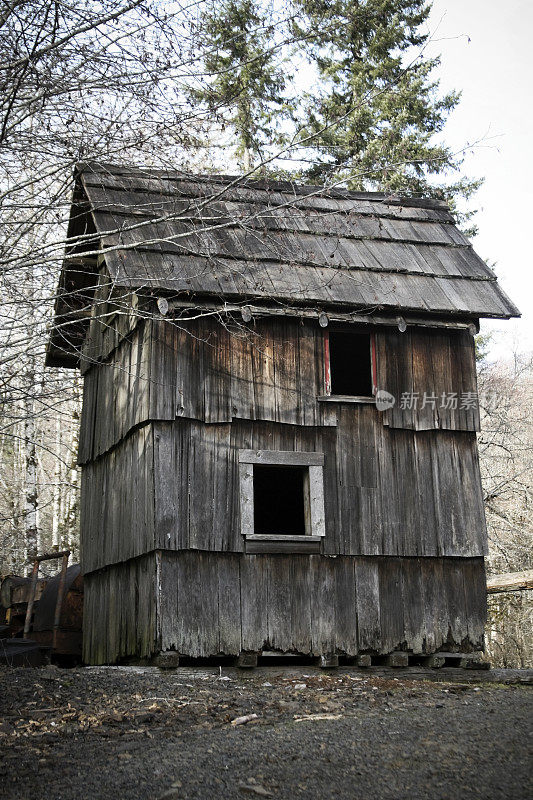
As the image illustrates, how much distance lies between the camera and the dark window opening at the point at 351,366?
1622cm

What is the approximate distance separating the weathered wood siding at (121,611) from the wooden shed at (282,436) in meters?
0.06

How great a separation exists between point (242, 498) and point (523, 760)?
6172 mm

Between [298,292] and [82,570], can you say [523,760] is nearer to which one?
[298,292]

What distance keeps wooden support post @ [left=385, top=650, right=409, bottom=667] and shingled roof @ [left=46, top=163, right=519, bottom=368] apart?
16.2 ft

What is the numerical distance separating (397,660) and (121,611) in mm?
4054

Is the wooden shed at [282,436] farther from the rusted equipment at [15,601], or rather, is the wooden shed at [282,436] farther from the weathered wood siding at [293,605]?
the rusted equipment at [15,601]

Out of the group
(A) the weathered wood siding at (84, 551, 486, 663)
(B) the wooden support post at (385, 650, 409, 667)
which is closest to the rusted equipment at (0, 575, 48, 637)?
(A) the weathered wood siding at (84, 551, 486, 663)

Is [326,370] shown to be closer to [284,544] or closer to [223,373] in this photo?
[223,373]

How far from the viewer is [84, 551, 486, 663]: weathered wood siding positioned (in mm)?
11398

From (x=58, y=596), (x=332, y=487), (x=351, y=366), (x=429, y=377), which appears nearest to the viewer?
(x=332, y=487)

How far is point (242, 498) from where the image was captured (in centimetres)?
1191

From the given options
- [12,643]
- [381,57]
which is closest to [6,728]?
[12,643]

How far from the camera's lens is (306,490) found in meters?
12.4

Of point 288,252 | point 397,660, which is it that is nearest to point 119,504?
point 288,252
